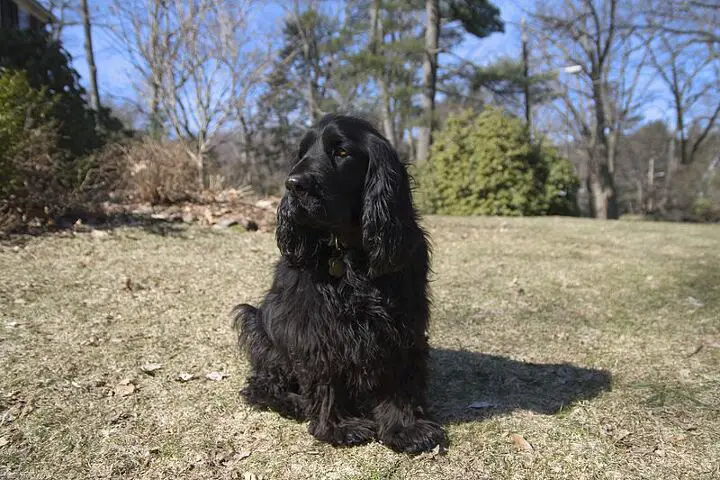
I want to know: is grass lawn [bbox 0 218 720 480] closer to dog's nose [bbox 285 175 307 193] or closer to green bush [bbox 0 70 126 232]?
green bush [bbox 0 70 126 232]

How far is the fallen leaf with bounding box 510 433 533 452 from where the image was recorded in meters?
2.68

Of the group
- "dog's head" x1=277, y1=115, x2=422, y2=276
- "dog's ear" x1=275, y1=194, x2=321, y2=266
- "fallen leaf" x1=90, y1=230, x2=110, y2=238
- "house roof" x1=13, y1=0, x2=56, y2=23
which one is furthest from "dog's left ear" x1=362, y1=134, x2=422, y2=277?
"house roof" x1=13, y1=0, x2=56, y2=23

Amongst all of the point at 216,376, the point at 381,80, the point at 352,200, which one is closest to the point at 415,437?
the point at 352,200

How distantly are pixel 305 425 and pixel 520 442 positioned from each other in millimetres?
1149

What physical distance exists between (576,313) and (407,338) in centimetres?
306

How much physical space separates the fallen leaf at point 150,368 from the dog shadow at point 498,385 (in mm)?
1839

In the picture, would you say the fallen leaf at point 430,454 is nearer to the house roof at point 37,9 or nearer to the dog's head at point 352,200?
the dog's head at point 352,200

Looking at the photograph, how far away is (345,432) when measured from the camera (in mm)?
2676

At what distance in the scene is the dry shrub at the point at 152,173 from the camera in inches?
312

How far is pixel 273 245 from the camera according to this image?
693 centimetres

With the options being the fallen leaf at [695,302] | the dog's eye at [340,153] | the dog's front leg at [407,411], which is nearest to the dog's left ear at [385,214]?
the dog's eye at [340,153]

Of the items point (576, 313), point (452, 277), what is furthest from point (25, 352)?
point (576, 313)

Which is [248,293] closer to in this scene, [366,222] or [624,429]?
[366,222]

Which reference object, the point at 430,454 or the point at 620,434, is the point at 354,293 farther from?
the point at 620,434
